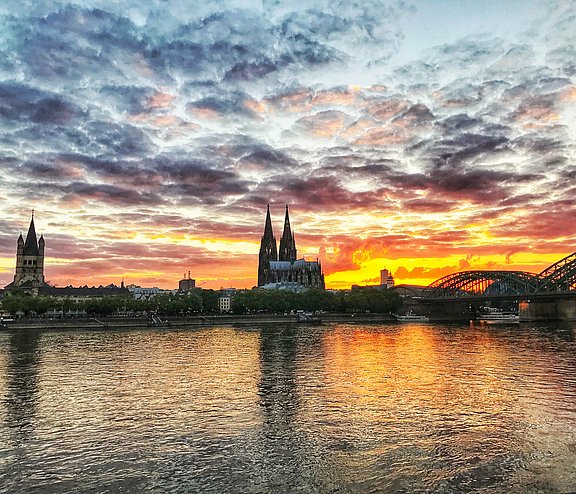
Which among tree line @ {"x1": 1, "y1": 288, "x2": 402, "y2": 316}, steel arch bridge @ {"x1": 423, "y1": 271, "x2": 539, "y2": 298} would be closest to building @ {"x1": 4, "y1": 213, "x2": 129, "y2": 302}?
tree line @ {"x1": 1, "y1": 288, "x2": 402, "y2": 316}

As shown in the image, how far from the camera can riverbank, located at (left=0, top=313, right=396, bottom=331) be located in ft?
277

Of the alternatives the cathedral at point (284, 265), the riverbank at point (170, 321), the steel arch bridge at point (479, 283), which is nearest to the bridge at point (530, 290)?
the steel arch bridge at point (479, 283)

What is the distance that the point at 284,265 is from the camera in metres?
182

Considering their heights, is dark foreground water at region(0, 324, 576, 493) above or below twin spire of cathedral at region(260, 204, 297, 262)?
below

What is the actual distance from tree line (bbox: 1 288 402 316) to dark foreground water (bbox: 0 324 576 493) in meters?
70.4

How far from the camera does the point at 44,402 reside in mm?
25094

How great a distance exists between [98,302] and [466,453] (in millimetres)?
97533

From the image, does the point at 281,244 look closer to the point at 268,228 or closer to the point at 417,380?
the point at 268,228

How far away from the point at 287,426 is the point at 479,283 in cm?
12579

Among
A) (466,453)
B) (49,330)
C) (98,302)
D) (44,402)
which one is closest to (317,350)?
(44,402)

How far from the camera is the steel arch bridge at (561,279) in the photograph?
113562mm

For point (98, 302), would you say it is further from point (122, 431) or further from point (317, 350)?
point (122, 431)

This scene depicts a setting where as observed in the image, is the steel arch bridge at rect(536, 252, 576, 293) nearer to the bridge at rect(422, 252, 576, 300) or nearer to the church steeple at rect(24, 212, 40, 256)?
the bridge at rect(422, 252, 576, 300)

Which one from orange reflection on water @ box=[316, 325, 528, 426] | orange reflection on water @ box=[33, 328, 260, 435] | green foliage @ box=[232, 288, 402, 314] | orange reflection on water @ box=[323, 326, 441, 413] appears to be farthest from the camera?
green foliage @ box=[232, 288, 402, 314]
